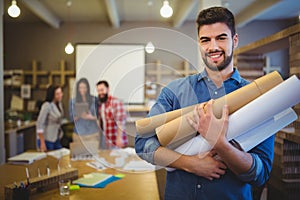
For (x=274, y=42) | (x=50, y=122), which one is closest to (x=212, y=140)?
(x=274, y=42)

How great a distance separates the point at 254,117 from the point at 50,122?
9.90ft

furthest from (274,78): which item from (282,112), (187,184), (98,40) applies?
(98,40)

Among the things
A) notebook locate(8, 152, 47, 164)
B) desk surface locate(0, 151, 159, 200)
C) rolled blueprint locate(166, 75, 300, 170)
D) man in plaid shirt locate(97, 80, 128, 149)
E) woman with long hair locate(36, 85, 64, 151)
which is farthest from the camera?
woman with long hair locate(36, 85, 64, 151)

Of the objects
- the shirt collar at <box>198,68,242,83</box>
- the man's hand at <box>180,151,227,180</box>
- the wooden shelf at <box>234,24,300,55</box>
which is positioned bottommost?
the man's hand at <box>180,151,227,180</box>

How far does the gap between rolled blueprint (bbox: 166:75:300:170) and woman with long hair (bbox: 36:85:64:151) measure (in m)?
2.78

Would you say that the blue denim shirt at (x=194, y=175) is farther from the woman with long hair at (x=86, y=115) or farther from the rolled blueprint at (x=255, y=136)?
the woman with long hair at (x=86, y=115)

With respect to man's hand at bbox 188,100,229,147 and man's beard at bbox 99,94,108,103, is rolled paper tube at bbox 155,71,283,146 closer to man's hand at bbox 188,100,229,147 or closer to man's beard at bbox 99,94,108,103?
man's hand at bbox 188,100,229,147

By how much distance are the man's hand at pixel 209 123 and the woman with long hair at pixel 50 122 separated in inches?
111

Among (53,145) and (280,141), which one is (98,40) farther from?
(280,141)

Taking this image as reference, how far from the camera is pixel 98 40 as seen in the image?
5.41m

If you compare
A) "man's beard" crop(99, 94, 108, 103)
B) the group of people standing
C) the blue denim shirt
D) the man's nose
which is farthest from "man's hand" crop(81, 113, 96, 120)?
the man's nose

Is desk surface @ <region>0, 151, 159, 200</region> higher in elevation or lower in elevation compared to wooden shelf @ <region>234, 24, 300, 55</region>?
lower

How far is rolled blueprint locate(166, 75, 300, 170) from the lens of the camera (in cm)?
80

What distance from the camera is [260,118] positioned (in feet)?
2.74
